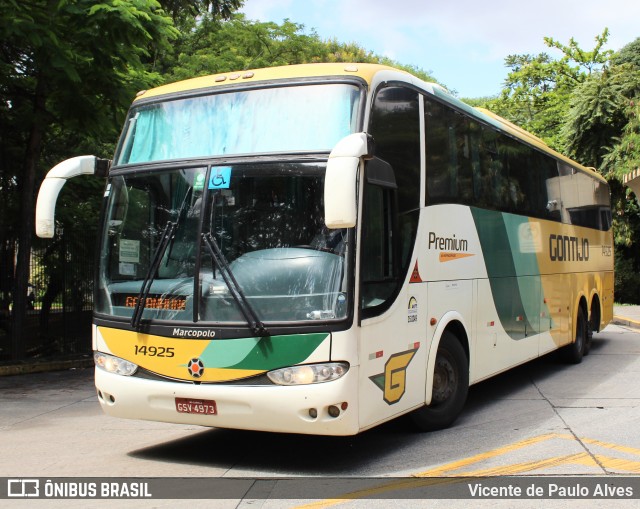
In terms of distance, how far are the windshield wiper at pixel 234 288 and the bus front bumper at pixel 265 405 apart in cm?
48

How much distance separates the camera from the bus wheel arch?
756 cm

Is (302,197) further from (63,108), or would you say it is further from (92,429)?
(63,108)

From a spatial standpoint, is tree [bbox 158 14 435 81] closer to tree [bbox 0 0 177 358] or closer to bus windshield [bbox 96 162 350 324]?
tree [bbox 0 0 177 358]

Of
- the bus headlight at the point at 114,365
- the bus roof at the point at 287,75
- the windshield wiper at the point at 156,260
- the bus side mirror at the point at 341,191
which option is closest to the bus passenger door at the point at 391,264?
the bus roof at the point at 287,75

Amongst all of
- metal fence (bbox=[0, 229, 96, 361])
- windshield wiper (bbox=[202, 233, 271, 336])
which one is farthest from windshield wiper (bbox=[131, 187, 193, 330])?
metal fence (bbox=[0, 229, 96, 361])

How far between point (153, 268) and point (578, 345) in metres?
9.20

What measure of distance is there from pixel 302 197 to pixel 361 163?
57cm

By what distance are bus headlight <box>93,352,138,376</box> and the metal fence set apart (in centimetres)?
774

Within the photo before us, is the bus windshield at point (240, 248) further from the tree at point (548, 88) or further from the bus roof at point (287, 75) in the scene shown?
the tree at point (548, 88)

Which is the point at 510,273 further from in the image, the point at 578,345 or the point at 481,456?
the point at 578,345

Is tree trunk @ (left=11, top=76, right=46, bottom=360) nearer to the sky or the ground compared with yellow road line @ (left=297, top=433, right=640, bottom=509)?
nearer to the sky

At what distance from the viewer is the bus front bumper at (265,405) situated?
19.0ft

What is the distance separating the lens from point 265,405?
5.85 meters

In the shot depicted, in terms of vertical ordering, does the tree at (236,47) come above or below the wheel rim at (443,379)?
above
